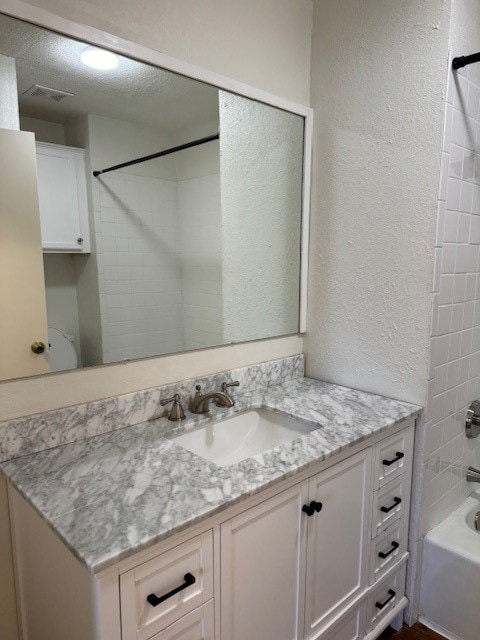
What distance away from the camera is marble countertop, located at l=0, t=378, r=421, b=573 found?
2.66 ft

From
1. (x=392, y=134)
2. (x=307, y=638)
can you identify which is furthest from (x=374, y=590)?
(x=392, y=134)

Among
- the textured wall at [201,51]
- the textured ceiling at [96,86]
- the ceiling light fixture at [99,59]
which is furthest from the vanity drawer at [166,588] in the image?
the ceiling light fixture at [99,59]

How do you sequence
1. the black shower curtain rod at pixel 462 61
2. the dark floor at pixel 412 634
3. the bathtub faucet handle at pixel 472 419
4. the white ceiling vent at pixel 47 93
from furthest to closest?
the bathtub faucet handle at pixel 472 419
the dark floor at pixel 412 634
the black shower curtain rod at pixel 462 61
the white ceiling vent at pixel 47 93

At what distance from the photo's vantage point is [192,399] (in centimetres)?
146

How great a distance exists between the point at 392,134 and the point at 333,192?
0.95ft

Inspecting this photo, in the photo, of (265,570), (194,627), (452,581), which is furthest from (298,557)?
(452,581)

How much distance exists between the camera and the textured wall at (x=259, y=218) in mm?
1604

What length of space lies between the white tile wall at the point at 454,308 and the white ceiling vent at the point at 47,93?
1151 mm

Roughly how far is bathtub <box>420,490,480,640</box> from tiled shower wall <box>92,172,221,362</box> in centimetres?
111

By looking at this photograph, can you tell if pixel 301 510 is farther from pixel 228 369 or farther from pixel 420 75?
pixel 420 75

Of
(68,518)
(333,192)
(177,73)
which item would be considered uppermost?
(177,73)

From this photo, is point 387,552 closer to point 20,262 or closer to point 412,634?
point 412,634

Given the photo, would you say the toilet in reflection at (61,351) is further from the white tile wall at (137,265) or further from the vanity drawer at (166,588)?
the vanity drawer at (166,588)

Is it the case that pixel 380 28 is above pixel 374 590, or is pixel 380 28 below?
above
